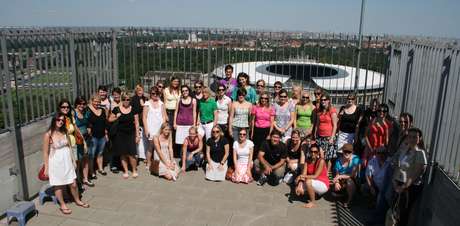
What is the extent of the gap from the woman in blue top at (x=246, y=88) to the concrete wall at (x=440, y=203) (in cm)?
394

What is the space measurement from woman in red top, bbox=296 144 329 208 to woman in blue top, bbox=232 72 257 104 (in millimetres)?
2009

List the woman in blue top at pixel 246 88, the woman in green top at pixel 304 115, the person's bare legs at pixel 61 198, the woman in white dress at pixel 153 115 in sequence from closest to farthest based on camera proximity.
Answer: the person's bare legs at pixel 61 198 < the woman in green top at pixel 304 115 < the woman in white dress at pixel 153 115 < the woman in blue top at pixel 246 88

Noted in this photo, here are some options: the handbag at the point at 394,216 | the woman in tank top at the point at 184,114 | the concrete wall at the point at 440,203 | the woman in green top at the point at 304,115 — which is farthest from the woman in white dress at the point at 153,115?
the concrete wall at the point at 440,203

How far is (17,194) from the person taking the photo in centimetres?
634

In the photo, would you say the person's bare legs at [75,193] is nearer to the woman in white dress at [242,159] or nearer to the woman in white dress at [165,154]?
the woman in white dress at [165,154]

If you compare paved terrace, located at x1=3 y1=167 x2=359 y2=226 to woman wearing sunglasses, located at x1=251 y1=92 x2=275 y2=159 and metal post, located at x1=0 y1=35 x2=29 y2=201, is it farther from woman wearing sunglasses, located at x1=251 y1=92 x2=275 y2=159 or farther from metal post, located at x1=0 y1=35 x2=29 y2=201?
woman wearing sunglasses, located at x1=251 y1=92 x2=275 y2=159

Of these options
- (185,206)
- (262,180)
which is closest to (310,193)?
(262,180)

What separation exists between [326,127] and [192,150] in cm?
284

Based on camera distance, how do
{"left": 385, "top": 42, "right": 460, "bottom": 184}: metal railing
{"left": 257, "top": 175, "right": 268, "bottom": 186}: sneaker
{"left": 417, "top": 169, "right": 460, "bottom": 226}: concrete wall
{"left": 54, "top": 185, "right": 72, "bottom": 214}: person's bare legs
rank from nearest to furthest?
{"left": 417, "top": 169, "right": 460, "bottom": 226}: concrete wall < {"left": 385, "top": 42, "right": 460, "bottom": 184}: metal railing < {"left": 54, "top": 185, "right": 72, "bottom": 214}: person's bare legs < {"left": 257, "top": 175, "right": 268, "bottom": 186}: sneaker

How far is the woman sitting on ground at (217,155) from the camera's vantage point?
7.53 m

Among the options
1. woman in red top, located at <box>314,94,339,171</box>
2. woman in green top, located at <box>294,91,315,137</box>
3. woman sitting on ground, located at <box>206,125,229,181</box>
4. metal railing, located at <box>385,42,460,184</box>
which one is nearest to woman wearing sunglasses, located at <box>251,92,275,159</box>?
woman in green top, located at <box>294,91,315,137</box>

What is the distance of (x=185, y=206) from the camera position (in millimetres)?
6445

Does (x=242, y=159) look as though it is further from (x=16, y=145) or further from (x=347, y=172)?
(x=16, y=145)

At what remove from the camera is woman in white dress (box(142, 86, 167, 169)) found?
7.79m
